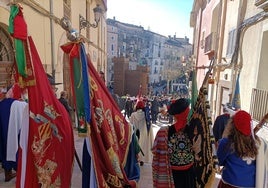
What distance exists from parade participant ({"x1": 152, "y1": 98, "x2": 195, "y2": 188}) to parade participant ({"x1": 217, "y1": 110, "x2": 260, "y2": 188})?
0.35 metres

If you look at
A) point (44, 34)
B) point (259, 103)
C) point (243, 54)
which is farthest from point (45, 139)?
point (243, 54)

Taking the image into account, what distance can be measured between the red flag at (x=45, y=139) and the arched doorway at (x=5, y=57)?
3266 millimetres

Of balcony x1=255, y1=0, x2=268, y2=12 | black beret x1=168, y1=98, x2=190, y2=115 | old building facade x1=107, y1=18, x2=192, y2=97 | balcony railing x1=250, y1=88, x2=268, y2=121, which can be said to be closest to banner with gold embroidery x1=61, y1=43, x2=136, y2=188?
black beret x1=168, y1=98, x2=190, y2=115

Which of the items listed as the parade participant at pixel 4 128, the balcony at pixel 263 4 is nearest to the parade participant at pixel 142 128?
the parade participant at pixel 4 128

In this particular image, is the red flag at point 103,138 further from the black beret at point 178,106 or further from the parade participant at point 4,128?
the parade participant at point 4,128

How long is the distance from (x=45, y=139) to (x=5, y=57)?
12.4 ft

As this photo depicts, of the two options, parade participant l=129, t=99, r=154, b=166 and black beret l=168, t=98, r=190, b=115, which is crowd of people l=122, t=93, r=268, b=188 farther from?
parade participant l=129, t=99, r=154, b=166

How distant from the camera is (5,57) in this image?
4.66 metres

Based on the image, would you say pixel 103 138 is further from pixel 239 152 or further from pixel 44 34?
pixel 44 34

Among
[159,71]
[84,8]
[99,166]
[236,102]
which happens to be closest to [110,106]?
[99,166]

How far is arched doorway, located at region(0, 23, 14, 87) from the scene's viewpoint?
445 cm

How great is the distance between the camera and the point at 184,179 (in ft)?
7.82

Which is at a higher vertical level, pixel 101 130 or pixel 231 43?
pixel 231 43

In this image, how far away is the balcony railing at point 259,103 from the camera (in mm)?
4410
